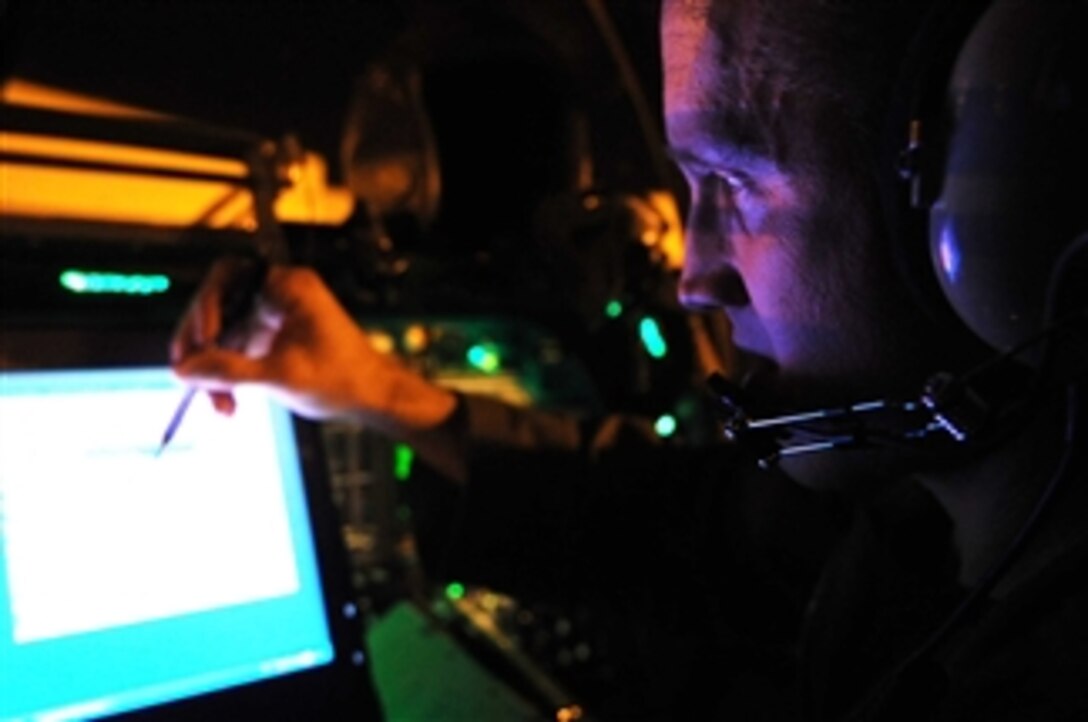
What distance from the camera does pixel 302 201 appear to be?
3.29ft

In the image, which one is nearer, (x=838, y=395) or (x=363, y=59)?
(x=838, y=395)

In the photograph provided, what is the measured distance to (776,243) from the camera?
2.24 feet

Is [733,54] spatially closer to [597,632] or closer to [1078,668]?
[1078,668]

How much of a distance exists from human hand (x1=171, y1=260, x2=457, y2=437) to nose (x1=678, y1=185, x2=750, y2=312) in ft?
1.01

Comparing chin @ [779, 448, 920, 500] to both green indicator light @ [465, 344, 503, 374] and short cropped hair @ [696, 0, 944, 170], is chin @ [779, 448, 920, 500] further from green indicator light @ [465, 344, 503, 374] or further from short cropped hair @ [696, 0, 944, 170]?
green indicator light @ [465, 344, 503, 374]

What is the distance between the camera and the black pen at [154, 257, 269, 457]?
830mm

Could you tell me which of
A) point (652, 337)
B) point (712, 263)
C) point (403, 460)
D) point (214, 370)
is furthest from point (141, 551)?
point (652, 337)

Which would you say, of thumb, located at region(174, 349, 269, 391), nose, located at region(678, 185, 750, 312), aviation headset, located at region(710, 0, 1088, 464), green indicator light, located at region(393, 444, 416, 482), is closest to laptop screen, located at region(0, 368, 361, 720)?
thumb, located at region(174, 349, 269, 391)

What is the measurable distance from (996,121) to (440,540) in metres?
0.65

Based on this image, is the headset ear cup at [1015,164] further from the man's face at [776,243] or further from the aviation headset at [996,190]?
the man's face at [776,243]

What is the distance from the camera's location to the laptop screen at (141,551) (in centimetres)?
67

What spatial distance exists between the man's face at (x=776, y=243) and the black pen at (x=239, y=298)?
34cm

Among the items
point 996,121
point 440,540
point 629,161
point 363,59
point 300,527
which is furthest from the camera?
point 629,161

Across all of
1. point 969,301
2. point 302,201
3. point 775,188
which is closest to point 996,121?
point 969,301
